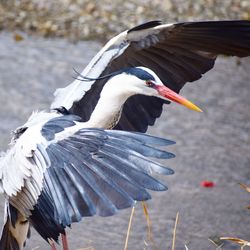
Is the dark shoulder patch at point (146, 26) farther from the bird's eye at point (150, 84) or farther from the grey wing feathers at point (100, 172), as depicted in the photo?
the grey wing feathers at point (100, 172)

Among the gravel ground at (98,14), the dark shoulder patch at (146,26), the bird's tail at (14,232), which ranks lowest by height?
the bird's tail at (14,232)

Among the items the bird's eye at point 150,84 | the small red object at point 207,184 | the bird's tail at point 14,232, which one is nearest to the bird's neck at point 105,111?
the bird's eye at point 150,84

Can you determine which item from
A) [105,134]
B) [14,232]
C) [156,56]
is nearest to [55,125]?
[105,134]

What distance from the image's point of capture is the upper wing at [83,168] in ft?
9.91

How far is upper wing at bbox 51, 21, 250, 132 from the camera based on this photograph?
4027 mm

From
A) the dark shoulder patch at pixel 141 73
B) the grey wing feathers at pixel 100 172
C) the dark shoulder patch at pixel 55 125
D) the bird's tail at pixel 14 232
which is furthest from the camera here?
the bird's tail at pixel 14 232

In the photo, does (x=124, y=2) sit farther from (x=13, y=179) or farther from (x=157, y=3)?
(x=13, y=179)

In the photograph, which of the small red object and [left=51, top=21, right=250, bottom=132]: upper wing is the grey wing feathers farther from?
the small red object

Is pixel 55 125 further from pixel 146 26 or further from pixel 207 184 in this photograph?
pixel 207 184

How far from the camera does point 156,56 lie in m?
4.25

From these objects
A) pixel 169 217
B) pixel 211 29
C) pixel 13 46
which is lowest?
pixel 169 217

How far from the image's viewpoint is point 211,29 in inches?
159

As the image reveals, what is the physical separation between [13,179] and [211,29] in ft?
3.42

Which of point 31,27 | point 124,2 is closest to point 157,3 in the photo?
point 124,2
